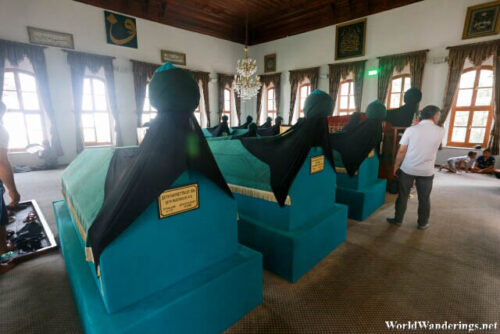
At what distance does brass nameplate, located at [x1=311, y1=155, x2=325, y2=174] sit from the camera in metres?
2.09

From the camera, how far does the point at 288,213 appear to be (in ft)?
6.47

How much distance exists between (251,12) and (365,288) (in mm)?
9741

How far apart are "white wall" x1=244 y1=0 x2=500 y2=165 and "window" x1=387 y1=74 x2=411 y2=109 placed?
46 cm

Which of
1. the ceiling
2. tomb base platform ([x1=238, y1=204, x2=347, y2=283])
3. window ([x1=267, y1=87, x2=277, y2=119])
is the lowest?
tomb base platform ([x1=238, y1=204, x2=347, y2=283])

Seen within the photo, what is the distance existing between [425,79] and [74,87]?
1044 cm

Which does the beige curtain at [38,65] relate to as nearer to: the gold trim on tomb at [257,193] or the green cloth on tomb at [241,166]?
the green cloth on tomb at [241,166]

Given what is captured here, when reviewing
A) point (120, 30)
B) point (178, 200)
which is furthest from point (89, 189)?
point (120, 30)

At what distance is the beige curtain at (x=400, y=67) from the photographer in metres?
7.20

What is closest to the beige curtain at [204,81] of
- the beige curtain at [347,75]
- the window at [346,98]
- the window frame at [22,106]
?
the beige curtain at [347,75]

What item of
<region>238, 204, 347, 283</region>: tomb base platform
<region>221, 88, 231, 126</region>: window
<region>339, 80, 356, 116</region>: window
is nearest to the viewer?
<region>238, 204, 347, 283</region>: tomb base platform

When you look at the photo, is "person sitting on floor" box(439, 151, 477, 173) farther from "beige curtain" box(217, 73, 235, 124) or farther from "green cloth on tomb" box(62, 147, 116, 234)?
"beige curtain" box(217, 73, 235, 124)

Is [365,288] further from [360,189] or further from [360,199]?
[360,189]

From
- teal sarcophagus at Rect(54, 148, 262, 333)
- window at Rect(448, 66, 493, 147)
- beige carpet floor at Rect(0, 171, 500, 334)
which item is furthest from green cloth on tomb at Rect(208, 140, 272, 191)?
window at Rect(448, 66, 493, 147)
